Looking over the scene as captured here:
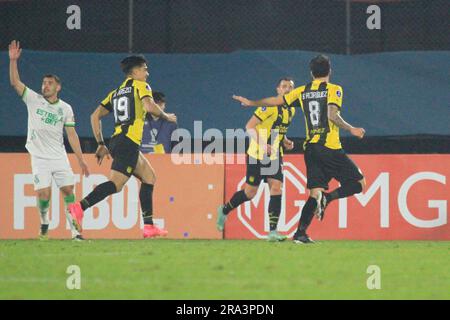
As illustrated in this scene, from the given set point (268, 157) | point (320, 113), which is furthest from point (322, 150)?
point (268, 157)

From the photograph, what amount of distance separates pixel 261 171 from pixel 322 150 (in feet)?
4.98

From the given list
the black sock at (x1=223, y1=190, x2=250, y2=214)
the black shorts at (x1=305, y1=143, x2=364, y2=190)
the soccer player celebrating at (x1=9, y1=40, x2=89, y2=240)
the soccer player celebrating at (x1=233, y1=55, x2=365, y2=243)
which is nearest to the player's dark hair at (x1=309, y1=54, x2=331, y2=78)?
the soccer player celebrating at (x1=233, y1=55, x2=365, y2=243)

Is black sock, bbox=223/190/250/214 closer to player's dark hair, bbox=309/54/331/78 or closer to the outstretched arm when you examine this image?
the outstretched arm

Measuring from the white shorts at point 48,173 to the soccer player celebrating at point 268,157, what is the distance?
2.06 metres

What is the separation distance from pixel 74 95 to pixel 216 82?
2215 millimetres

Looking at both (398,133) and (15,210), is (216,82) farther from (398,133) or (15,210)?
(15,210)

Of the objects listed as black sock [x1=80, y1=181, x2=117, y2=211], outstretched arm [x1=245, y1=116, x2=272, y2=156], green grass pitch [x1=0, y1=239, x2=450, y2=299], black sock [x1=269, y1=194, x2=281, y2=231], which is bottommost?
green grass pitch [x1=0, y1=239, x2=450, y2=299]

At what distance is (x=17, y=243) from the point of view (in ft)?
44.7

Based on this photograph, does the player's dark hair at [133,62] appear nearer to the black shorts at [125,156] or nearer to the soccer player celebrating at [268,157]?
the black shorts at [125,156]

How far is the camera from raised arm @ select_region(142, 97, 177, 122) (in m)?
13.0

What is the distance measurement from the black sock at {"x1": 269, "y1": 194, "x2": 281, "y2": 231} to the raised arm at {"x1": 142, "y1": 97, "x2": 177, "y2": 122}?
6.31 feet

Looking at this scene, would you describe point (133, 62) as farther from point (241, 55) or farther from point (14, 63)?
point (241, 55)

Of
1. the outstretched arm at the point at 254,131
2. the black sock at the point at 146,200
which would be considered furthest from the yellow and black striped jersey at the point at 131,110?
the outstretched arm at the point at 254,131
